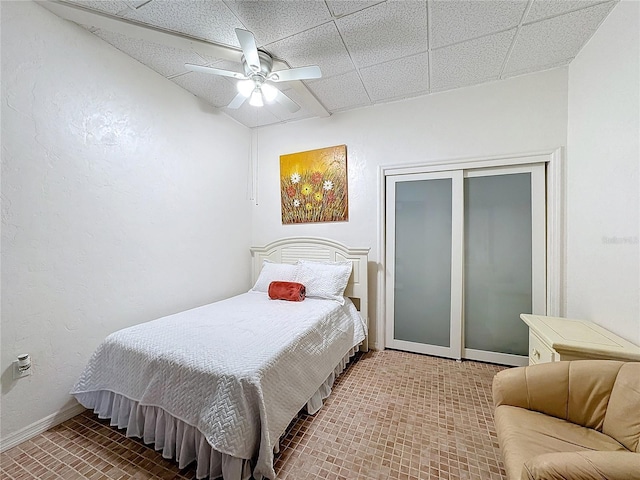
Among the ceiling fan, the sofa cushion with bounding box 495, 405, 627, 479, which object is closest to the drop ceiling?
the ceiling fan

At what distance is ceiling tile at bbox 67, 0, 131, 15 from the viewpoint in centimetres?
165

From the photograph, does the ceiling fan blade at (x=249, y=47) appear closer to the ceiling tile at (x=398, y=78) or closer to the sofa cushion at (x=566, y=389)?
the ceiling tile at (x=398, y=78)

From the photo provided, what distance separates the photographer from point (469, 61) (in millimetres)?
2184

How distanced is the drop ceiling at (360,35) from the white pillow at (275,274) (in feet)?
5.95

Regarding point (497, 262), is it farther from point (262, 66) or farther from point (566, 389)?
point (262, 66)

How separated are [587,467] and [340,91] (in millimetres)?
2930

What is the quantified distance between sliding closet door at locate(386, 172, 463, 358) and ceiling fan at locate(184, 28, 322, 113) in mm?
1461

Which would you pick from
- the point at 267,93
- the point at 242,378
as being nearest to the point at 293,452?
the point at 242,378

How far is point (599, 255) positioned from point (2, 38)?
12.9 feet

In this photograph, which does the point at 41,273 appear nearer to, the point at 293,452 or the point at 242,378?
the point at 242,378

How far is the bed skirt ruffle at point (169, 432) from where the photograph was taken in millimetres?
1300

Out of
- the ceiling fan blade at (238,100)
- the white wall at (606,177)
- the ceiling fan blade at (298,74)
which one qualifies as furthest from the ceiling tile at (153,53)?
the white wall at (606,177)

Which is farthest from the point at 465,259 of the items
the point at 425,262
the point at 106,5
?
the point at 106,5

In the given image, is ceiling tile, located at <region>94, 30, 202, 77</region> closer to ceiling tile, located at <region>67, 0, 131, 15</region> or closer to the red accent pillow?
ceiling tile, located at <region>67, 0, 131, 15</region>
